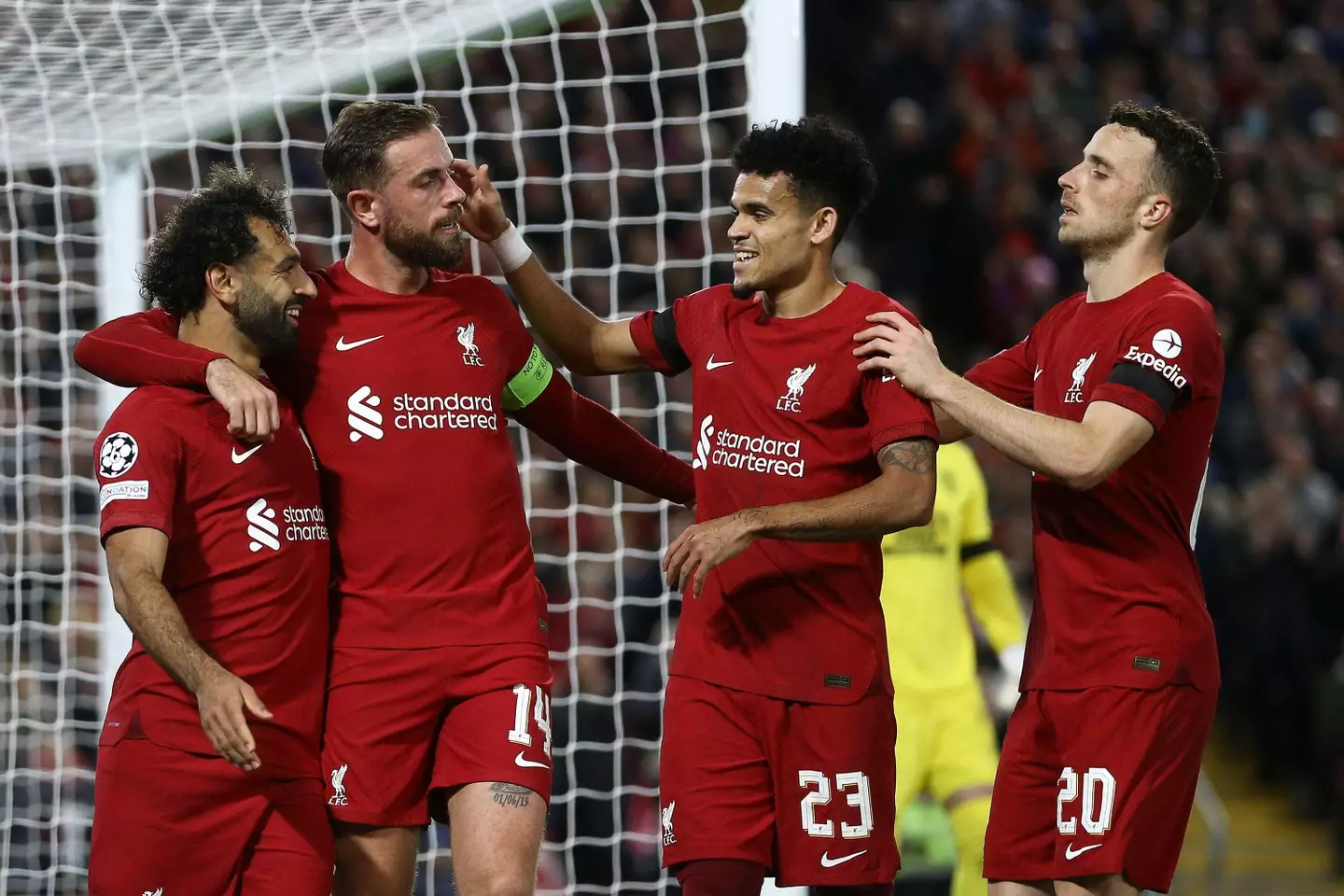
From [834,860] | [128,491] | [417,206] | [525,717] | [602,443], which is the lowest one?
[834,860]

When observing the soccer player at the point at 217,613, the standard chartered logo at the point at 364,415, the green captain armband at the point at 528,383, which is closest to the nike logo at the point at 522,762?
the soccer player at the point at 217,613

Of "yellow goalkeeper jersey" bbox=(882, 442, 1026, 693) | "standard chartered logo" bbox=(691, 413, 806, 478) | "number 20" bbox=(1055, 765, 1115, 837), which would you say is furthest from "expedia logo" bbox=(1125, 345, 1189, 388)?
"yellow goalkeeper jersey" bbox=(882, 442, 1026, 693)

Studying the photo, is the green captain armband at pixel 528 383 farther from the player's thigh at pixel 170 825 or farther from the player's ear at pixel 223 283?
the player's thigh at pixel 170 825

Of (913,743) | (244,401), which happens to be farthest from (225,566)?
(913,743)

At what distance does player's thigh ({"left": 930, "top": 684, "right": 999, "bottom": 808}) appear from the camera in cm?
683

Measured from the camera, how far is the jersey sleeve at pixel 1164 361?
4320 mm

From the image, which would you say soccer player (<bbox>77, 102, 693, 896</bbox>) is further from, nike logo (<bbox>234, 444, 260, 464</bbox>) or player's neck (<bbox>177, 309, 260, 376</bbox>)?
nike logo (<bbox>234, 444, 260, 464</bbox>)

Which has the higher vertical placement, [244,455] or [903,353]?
[903,353]

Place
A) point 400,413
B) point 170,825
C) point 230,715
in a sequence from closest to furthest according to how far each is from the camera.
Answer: point 230,715 < point 170,825 < point 400,413

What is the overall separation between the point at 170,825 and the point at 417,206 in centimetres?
164

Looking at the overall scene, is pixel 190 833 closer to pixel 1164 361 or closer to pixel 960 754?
pixel 1164 361

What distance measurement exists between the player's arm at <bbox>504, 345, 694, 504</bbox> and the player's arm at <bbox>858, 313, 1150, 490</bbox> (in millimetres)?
840

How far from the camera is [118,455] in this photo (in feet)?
13.9

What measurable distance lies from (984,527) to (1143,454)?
8.87 feet
